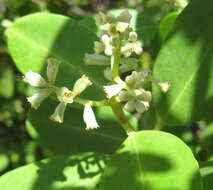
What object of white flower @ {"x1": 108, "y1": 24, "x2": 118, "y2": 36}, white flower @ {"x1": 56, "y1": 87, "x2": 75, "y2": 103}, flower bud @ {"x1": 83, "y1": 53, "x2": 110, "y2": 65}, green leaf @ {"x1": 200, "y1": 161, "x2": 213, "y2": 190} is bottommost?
green leaf @ {"x1": 200, "y1": 161, "x2": 213, "y2": 190}

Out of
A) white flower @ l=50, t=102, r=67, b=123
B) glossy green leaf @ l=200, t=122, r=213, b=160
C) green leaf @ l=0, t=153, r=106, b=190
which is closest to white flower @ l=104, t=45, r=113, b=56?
white flower @ l=50, t=102, r=67, b=123

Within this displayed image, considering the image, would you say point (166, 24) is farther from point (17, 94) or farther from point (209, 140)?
point (17, 94)

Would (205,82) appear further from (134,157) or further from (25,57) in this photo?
(25,57)

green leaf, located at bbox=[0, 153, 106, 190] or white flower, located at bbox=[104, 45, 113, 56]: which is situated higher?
Answer: white flower, located at bbox=[104, 45, 113, 56]

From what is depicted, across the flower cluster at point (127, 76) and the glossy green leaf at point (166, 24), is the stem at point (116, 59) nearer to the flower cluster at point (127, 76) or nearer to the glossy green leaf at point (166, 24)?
the flower cluster at point (127, 76)

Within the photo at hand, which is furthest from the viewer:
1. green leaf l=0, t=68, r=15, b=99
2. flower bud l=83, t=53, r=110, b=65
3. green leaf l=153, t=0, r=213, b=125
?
green leaf l=0, t=68, r=15, b=99

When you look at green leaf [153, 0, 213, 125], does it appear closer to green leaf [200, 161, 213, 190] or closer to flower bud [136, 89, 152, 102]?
green leaf [200, 161, 213, 190]

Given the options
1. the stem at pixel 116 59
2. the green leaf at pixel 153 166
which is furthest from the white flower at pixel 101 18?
the green leaf at pixel 153 166

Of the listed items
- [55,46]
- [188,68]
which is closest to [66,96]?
[55,46]
